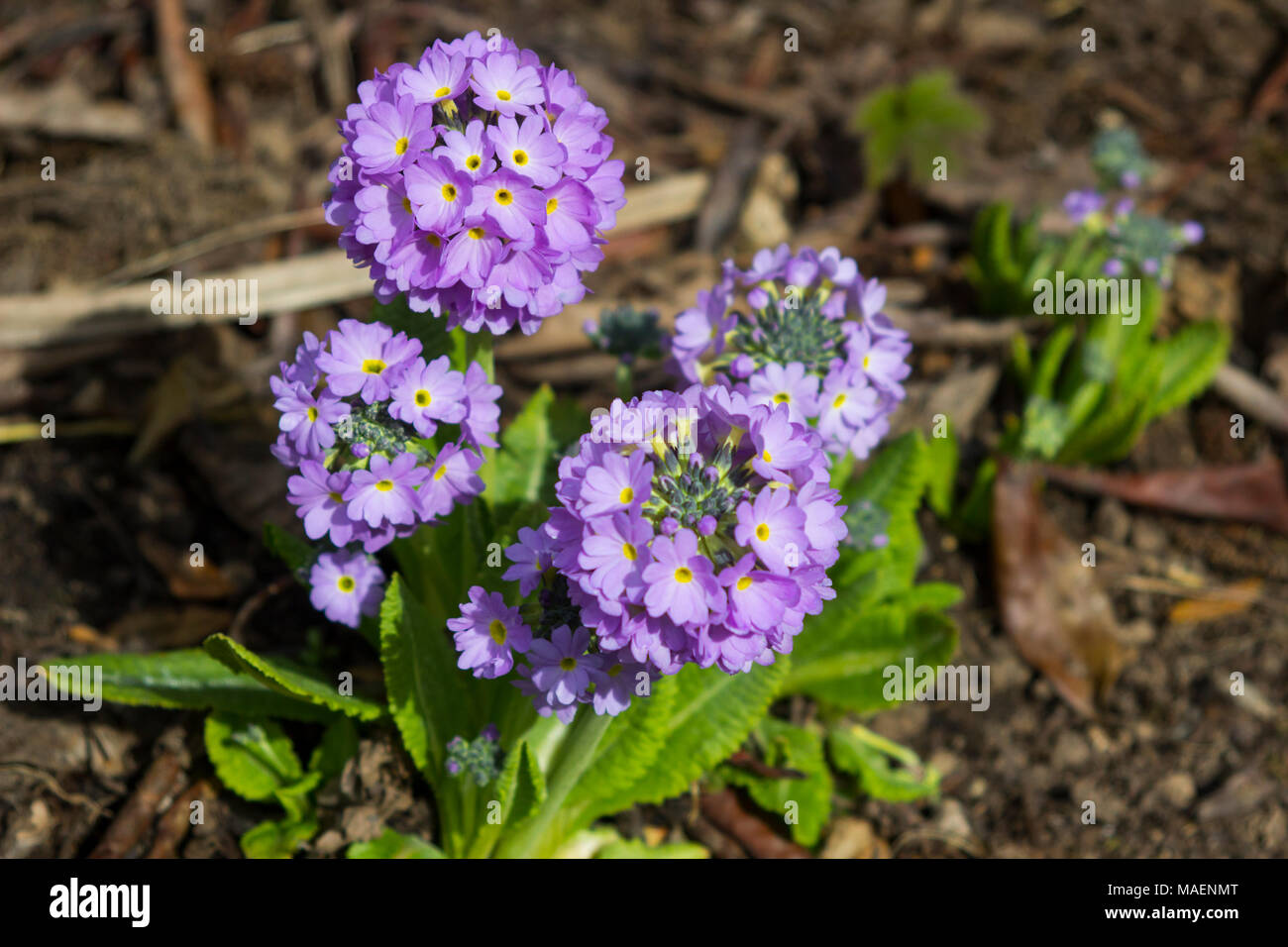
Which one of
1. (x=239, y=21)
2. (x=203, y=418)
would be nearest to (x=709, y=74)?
(x=239, y=21)

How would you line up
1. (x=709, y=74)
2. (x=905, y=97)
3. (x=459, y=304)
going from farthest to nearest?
(x=709, y=74) < (x=905, y=97) < (x=459, y=304)

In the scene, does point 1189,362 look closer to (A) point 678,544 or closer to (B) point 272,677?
(A) point 678,544

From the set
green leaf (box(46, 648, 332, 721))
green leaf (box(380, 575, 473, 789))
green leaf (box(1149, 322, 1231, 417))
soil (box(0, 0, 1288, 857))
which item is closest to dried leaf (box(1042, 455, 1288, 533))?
soil (box(0, 0, 1288, 857))

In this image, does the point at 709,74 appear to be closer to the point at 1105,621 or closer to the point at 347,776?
the point at 1105,621

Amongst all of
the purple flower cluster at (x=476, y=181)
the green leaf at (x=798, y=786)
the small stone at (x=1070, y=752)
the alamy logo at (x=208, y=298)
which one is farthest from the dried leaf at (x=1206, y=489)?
the alamy logo at (x=208, y=298)

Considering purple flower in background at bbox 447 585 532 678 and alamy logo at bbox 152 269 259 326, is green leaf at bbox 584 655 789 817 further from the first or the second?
alamy logo at bbox 152 269 259 326
